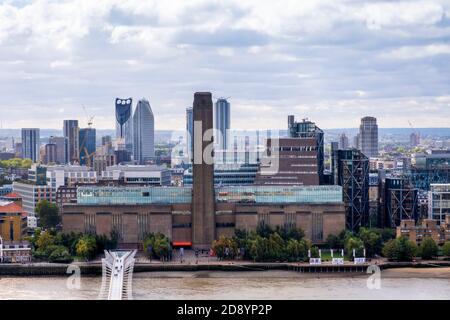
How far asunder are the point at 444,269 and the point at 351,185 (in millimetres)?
4702

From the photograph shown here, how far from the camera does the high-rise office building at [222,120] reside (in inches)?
1605

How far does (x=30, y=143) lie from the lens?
162 ft

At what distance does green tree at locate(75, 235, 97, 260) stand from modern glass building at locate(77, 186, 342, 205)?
1.62 meters

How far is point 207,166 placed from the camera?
56.7ft

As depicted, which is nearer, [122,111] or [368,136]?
[368,136]

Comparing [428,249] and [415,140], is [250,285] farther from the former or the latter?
[415,140]

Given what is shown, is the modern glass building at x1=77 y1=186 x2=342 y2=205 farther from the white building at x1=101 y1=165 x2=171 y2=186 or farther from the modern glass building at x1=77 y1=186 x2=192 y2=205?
the white building at x1=101 y1=165 x2=171 y2=186

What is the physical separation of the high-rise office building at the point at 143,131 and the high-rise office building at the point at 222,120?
198 inches

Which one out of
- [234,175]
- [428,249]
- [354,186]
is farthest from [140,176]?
[428,249]

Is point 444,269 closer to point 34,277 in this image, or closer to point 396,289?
point 396,289

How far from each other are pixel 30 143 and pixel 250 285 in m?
37.6

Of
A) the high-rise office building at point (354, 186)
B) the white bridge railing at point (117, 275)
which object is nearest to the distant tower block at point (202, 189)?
the white bridge railing at point (117, 275)

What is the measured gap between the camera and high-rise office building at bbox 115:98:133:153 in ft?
165

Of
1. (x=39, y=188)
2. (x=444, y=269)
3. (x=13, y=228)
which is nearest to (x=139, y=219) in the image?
(x=13, y=228)
